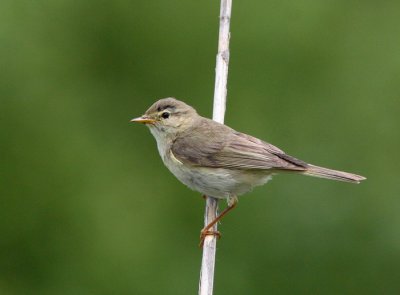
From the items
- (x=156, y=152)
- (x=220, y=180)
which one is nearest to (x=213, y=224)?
(x=220, y=180)

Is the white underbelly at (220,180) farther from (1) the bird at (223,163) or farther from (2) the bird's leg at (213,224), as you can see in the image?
(2) the bird's leg at (213,224)

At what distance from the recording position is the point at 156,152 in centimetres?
880

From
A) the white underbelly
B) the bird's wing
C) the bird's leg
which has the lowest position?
the bird's leg

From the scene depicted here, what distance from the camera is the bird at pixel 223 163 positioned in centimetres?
682

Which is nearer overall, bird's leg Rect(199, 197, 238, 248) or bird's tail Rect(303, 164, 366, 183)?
bird's tail Rect(303, 164, 366, 183)

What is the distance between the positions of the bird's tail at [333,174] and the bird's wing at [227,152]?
0.06 metres

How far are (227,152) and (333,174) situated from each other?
0.79m

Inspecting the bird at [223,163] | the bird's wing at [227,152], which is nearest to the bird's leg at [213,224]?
the bird at [223,163]

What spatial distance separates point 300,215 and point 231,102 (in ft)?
4.09

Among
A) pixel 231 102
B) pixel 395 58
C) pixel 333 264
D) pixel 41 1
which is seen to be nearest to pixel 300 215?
pixel 333 264

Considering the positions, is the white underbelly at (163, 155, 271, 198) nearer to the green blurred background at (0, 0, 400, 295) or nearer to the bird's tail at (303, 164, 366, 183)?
the bird's tail at (303, 164, 366, 183)

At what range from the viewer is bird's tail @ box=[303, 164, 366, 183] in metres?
6.63

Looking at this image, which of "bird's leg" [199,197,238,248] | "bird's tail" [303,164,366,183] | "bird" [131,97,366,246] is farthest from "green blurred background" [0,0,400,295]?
"bird's tail" [303,164,366,183]

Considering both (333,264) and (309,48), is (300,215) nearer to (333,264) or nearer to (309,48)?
(333,264)
